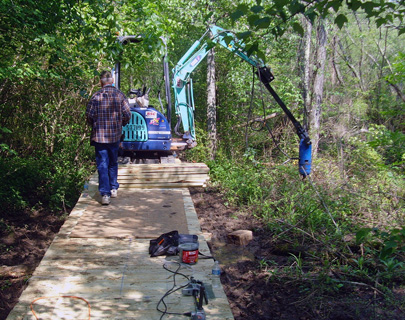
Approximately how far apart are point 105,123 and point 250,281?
3.41 m

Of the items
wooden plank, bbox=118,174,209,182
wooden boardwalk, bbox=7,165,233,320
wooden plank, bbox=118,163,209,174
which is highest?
wooden plank, bbox=118,163,209,174

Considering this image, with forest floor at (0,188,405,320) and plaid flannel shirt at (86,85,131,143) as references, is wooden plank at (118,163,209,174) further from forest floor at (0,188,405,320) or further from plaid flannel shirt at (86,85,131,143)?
plaid flannel shirt at (86,85,131,143)

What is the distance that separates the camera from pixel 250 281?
14.8ft

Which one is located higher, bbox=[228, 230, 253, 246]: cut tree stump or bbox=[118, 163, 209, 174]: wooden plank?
bbox=[118, 163, 209, 174]: wooden plank

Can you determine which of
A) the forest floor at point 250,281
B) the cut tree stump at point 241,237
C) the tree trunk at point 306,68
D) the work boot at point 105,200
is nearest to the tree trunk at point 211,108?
the tree trunk at point 306,68

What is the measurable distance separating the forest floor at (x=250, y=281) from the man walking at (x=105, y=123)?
53.9 inches

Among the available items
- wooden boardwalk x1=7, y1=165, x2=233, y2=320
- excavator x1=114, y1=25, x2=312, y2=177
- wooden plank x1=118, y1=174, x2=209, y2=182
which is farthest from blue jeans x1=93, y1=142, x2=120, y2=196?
excavator x1=114, y1=25, x2=312, y2=177

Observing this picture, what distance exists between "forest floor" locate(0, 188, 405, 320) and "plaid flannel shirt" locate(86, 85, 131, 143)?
1918 mm

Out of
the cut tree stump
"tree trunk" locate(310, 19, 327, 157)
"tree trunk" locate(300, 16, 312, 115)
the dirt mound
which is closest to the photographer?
the dirt mound

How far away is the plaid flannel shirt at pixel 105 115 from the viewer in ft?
20.8

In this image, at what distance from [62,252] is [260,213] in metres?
3.64

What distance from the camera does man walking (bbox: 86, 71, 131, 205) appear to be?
6.34m

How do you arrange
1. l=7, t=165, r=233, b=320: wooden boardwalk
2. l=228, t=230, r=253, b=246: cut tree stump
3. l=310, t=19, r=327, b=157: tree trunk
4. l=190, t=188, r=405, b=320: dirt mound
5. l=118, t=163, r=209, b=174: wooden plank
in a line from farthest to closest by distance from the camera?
l=310, t=19, r=327, b=157: tree trunk → l=118, t=163, r=209, b=174: wooden plank → l=228, t=230, r=253, b=246: cut tree stump → l=190, t=188, r=405, b=320: dirt mound → l=7, t=165, r=233, b=320: wooden boardwalk

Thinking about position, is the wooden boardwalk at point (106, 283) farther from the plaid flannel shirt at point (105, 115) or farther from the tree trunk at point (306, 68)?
the tree trunk at point (306, 68)
